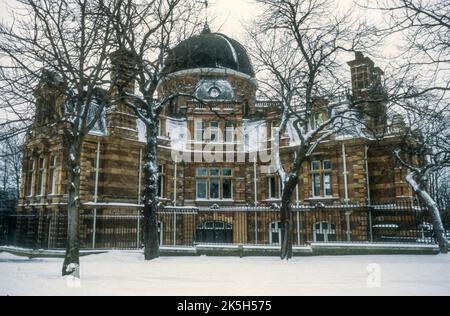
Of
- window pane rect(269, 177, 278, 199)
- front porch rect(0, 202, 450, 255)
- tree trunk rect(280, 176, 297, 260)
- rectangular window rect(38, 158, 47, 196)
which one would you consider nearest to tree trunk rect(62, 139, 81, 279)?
tree trunk rect(280, 176, 297, 260)

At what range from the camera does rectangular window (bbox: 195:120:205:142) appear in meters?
28.4

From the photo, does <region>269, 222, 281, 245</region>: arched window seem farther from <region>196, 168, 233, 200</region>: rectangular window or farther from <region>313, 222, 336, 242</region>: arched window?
<region>196, 168, 233, 200</region>: rectangular window

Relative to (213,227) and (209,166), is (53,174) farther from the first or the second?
(213,227)

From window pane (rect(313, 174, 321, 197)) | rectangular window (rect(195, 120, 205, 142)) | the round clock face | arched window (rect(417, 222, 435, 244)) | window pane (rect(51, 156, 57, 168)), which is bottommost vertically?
arched window (rect(417, 222, 435, 244))

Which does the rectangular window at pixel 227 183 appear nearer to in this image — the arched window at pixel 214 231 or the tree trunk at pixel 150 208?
the arched window at pixel 214 231

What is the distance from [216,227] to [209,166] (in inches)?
189

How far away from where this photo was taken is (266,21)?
48.0ft

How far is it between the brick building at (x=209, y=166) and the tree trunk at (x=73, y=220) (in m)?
9.30

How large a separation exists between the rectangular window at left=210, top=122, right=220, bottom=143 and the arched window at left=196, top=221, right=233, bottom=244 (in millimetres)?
6628

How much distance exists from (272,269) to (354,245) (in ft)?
16.7

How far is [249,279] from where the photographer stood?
29.3 feet

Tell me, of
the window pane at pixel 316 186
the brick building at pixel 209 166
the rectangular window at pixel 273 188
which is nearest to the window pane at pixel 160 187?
the brick building at pixel 209 166
